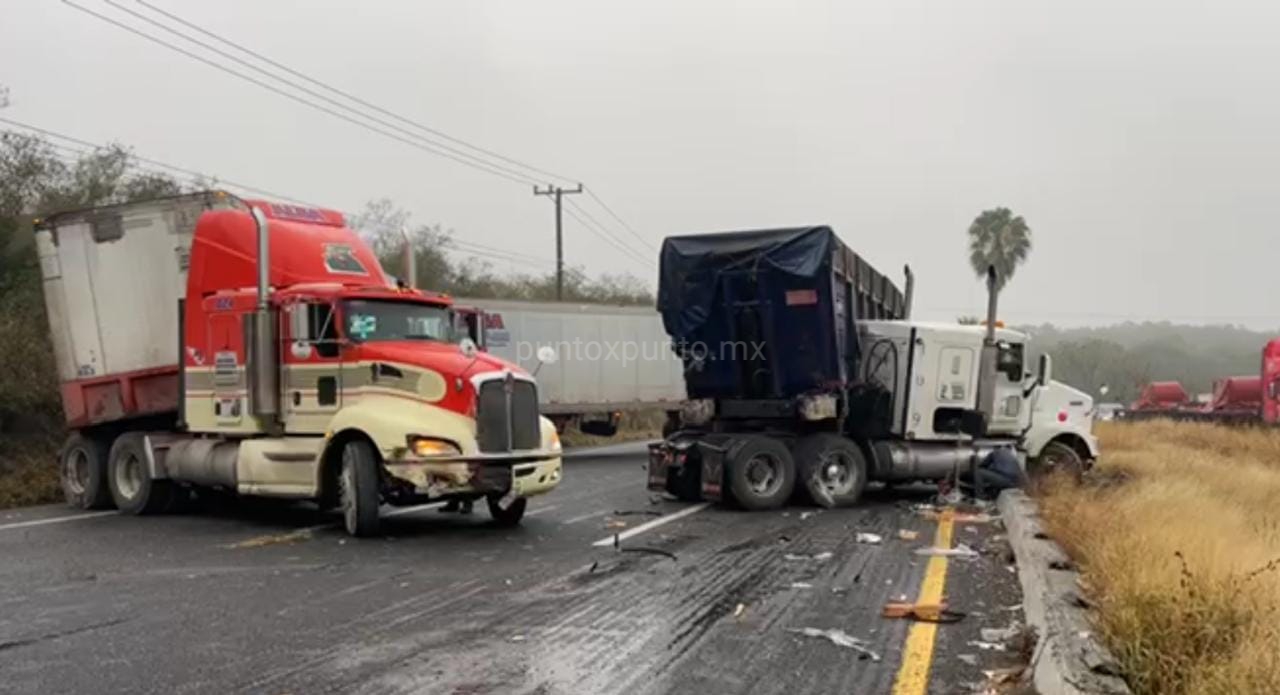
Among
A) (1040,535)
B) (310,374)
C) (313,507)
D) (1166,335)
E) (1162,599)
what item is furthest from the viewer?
(1166,335)

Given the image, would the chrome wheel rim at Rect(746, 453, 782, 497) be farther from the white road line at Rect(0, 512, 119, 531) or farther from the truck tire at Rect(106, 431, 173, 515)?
the white road line at Rect(0, 512, 119, 531)

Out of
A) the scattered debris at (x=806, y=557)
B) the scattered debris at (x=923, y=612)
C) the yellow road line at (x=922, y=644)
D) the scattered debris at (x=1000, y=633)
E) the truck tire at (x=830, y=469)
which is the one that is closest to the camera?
the yellow road line at (x=922, y=644)

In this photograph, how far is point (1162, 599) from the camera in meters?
5.38

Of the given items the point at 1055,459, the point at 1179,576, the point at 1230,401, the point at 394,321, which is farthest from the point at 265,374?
the point at 1230,401

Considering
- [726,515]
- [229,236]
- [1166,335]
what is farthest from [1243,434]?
[1166,335]

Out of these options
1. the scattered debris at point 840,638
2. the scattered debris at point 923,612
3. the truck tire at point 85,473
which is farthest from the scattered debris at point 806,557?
the truck tire at point 85,473

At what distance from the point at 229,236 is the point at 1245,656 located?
1098 centimetres

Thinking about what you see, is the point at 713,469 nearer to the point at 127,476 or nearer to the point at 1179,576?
the point at 127,476

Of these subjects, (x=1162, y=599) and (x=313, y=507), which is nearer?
(x=1162, y=599)

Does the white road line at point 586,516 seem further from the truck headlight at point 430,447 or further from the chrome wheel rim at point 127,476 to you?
the chrome wheel rim at point 127,476

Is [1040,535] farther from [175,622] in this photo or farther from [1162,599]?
[175,622]

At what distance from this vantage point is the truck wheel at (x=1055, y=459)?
1546 centimetres

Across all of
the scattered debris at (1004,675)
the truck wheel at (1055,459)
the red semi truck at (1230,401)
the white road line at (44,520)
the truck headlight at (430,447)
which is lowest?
the red semi truck at (1230,401)

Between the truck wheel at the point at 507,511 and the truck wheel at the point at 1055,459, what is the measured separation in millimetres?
7907
